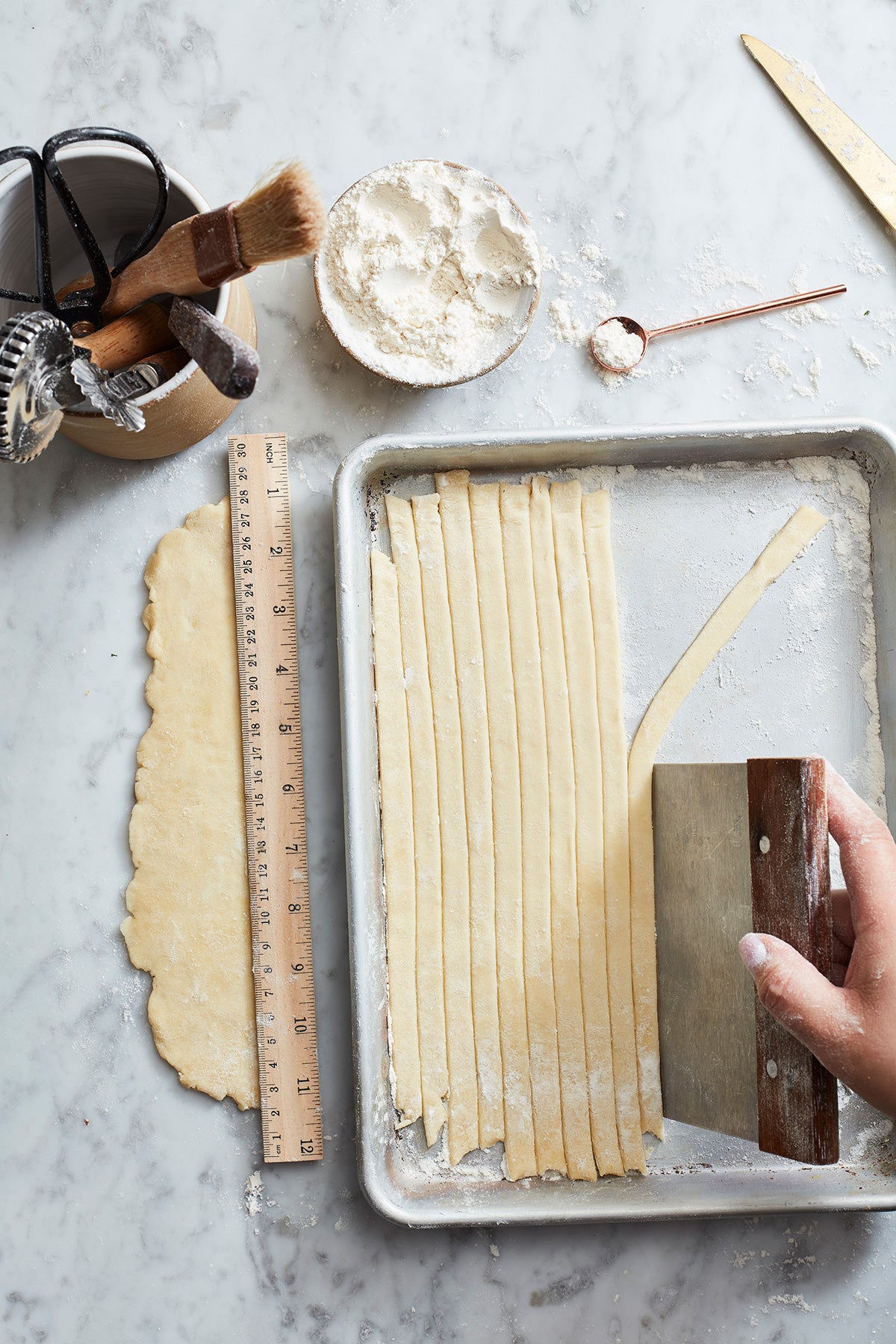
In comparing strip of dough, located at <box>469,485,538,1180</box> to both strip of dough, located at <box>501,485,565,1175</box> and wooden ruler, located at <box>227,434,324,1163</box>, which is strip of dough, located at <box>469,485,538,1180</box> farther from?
wooden ruler, located at <box>227,434,324,1163</box>

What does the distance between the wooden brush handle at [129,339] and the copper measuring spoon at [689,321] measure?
0.51 metres

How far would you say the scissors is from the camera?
34.8 inches

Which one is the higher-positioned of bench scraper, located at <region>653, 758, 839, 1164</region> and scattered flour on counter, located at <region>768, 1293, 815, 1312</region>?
bench scraper, located at <region>653, 758, 839, 1164</region>

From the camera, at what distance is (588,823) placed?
1113 millimetres

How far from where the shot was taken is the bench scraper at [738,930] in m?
0.88

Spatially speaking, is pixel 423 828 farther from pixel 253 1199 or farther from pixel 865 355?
pixel 865 355

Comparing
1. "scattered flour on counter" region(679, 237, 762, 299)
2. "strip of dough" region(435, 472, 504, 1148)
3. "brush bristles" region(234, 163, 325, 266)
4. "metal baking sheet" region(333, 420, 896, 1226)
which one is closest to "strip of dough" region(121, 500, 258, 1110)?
"metal baking sheet" region(333, 420, 896, 1226)

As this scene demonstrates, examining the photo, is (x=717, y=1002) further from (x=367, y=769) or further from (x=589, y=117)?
(x=589, y=117)

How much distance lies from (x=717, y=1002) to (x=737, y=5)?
1205 mm

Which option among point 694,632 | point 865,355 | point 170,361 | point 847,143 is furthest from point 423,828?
point 847,143

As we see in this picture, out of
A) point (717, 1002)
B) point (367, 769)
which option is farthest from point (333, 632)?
point (717, 1002)

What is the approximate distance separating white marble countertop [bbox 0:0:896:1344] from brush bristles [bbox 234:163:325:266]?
1.13 ft

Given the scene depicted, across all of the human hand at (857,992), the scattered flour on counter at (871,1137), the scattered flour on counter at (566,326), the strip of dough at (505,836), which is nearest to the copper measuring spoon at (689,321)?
the scattered flour on counter at (566,326)

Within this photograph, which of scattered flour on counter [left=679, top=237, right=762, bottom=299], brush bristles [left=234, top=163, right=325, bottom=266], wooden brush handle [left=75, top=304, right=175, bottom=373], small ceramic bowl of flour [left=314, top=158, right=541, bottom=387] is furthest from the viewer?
scattered flour on counter [left=679, top=237, right=762, bottom=299]
